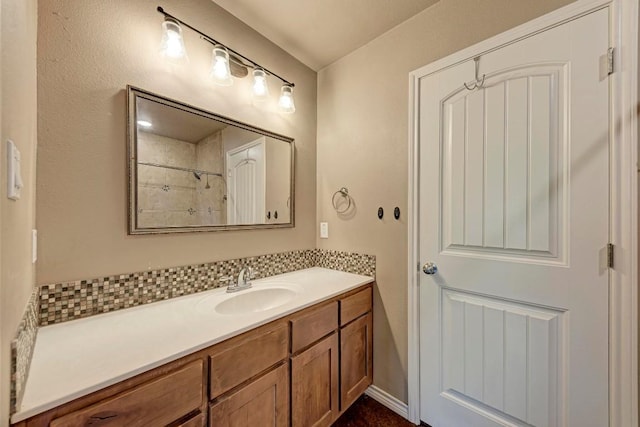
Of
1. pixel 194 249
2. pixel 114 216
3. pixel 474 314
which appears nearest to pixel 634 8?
pixel 474 314

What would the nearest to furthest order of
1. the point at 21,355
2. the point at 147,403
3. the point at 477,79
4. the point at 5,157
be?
the point at 5,157
the point at 21,355
the point at 147,403
the point at 477,79

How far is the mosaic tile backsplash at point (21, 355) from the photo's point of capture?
560 mm

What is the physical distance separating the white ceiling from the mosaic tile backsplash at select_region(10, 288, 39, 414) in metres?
1.70

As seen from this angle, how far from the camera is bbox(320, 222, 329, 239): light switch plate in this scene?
80.2 inches

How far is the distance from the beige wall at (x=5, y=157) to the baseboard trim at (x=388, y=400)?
1.72 metres

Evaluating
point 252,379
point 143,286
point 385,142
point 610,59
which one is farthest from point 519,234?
point 143,286

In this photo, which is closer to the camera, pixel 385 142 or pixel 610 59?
pixel 610 59

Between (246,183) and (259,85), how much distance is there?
0.62 m

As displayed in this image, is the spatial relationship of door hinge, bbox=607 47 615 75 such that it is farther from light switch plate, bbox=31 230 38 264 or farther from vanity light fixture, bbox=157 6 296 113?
light switch plate, bbox=31 230 38 264

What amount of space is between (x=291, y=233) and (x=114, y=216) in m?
1.05

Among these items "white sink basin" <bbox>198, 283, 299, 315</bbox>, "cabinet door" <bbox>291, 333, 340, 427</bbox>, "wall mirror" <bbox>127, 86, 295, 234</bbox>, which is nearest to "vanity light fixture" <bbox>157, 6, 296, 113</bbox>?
"wall mirror" <bbox>127, 86, 295, 234</bbox>

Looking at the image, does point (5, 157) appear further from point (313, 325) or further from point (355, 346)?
point (355, 346)

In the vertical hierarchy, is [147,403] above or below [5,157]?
below

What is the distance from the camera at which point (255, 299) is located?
58.4 inches
